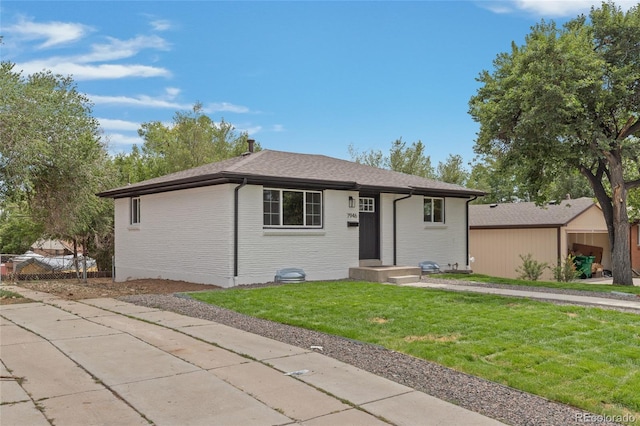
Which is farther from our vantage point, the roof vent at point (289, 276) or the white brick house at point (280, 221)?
the roof vent at point (289, 276)

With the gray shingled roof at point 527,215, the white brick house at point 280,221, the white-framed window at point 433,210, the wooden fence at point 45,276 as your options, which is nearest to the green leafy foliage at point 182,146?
the wooden fence at point 45,276

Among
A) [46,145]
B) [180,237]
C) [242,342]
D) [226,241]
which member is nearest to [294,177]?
[226,241]

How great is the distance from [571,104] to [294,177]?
23.9 feet

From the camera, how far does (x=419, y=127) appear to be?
3525 cm

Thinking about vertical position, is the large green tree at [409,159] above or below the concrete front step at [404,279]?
above

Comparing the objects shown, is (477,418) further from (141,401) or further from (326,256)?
(326,256)

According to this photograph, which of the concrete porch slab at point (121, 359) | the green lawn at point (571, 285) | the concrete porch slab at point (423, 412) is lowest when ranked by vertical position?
the green lawn at point (571, 285)

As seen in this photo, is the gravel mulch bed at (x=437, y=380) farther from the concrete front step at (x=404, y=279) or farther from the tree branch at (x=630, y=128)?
the tree branch at (x=630, y=128)

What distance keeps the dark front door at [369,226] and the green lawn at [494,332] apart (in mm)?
4514

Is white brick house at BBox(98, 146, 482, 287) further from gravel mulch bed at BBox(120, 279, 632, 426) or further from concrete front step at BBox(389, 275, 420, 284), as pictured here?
gravel mulch bed at BBox(120, 279, 632, 426)

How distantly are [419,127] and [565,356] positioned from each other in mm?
30960

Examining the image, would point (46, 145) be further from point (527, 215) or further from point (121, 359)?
point (527, 215)

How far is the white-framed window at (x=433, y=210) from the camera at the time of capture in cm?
1730

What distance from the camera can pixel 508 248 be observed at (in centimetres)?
2281
